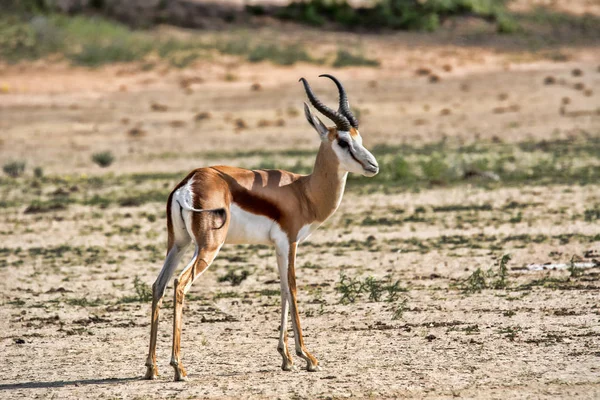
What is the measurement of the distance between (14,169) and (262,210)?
10.6 metres

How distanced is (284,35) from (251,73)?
5708mm

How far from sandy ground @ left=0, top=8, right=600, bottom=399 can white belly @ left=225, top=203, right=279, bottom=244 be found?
2.72 ft

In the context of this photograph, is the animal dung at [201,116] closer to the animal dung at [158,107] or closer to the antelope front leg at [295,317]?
the animal dung at [158,107]

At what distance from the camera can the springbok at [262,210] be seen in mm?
6707

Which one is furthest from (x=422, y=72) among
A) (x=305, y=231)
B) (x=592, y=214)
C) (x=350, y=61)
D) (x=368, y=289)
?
(x=305, y=231)

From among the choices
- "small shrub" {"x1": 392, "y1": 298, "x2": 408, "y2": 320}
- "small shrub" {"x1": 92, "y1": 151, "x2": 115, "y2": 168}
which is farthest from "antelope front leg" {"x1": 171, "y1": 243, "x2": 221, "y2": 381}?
"small shrub" {"x1": 92, "y1": 151, "x2": 115, "y2": 168}

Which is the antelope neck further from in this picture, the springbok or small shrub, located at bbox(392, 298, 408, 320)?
small shrub, located at bbox(392, 298, 408, 320)

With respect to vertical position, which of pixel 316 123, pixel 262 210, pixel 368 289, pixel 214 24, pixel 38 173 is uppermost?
pixel 316 123

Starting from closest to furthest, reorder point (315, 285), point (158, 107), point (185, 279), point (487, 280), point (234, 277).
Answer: point (185, 279), point (487, 280), point (315, 285), point (234, 277), point (158, 107)

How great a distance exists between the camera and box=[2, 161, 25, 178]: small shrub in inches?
659

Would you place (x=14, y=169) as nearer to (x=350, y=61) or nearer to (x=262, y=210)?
(x=262, y=210)

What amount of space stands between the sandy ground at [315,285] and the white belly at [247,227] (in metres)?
0.83

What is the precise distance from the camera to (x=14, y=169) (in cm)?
1681

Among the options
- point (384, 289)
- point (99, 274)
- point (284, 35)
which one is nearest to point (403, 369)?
point (384, 289)
